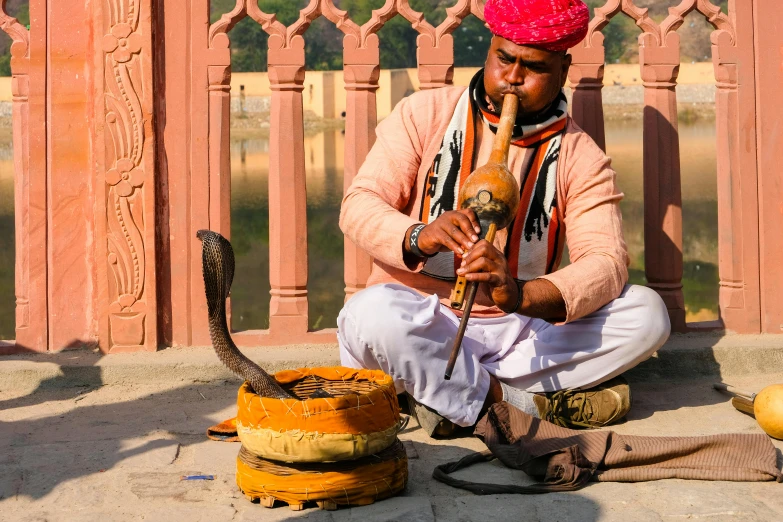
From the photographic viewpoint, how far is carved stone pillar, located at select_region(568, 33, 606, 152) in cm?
457

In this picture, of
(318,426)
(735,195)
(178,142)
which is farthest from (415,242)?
(735,195)

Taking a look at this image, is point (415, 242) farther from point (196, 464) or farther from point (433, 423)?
point (196, 464)

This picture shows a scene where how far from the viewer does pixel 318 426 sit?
3.00 meters

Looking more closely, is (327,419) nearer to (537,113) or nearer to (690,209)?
(537,113)

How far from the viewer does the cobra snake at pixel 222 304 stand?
3.13 m

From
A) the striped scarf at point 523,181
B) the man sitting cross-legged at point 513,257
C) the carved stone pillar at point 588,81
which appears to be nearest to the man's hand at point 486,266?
the man sitting cross-legged at point 513,257

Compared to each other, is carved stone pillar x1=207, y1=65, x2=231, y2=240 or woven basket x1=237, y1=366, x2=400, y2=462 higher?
carved stone pillar x1=207, y1=65, x2=231, y2=240

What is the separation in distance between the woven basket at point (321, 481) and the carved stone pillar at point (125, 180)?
158cm

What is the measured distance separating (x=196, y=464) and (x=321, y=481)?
22.3 inches

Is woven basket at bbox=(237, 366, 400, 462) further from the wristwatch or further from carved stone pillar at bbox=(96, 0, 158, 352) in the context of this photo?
carved stone pillar at bbox=(96, 0, 158, 352)

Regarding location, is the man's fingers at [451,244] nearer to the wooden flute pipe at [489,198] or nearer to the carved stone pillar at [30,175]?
the wooden flute pipe at [489,198]

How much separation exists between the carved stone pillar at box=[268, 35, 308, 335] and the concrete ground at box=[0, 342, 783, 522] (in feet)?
1.32

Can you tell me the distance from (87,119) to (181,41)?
491mm

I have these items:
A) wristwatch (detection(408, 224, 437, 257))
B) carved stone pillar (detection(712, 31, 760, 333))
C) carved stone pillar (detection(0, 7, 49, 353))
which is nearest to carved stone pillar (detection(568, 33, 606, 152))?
carved stone pillar (detection(712, 31, 760, 333))
